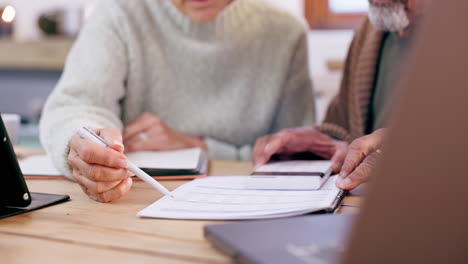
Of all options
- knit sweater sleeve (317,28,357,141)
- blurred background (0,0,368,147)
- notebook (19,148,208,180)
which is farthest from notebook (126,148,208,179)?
blurred background (0,0,368,147)

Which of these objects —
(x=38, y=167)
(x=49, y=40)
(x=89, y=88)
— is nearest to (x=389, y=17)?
(x=89, y=88)

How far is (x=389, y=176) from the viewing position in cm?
29

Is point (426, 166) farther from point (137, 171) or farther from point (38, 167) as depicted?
point (38, 167)

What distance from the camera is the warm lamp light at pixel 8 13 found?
753mm

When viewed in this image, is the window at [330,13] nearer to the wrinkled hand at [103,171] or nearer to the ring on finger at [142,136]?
the ring on finger at [142,136]

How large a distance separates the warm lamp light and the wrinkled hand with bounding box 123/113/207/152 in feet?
1.27

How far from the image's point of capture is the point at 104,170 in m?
0.73

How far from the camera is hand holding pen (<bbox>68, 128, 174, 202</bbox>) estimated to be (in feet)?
2.39

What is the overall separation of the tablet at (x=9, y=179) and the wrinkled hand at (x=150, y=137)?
0.40 meters

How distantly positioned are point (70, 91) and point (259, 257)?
0.80 meters

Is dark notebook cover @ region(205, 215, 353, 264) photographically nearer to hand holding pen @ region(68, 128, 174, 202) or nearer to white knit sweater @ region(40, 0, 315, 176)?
hand holding pen @ region(68, 128, 174, 202)

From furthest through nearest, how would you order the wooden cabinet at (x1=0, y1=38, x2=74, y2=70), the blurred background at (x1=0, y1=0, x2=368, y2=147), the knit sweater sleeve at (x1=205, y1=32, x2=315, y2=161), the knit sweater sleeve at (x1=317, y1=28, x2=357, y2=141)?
the wooden cabinet at (x1=0, y1=38, x2=74, y2=70) < the blurred background at (x1=0, y1=0, x2=368, y2=147) < the knit sweater sleeve at (x1=205, y1=32, x2=315, y2=161) < the knit sweater sleeve at (x1=317, y1=28, x2=357, y2=141)

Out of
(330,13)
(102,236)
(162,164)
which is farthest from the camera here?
(330,13)

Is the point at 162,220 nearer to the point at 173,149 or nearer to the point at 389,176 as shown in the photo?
the point at 389,176
